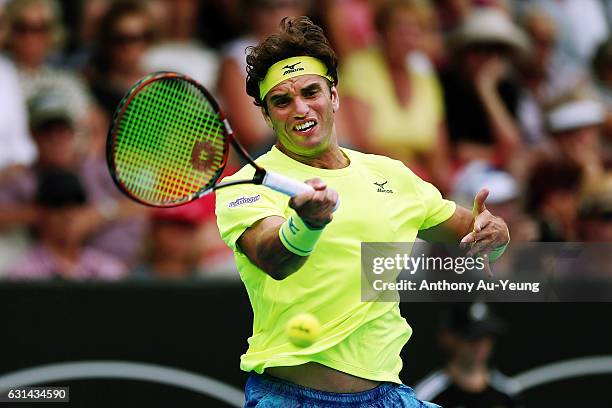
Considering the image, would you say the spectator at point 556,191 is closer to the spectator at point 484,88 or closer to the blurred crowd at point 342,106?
the blurred crowd at point 342,106

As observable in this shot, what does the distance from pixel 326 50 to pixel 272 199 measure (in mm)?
667

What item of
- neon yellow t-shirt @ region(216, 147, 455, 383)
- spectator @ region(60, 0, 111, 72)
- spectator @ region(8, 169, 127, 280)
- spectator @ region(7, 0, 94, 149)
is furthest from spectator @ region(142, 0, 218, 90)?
neon yellow t-shirt @ region(216, 147, 455, 383)

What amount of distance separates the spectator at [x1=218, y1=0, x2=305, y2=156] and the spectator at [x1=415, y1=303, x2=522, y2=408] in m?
1.98

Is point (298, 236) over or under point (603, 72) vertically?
under

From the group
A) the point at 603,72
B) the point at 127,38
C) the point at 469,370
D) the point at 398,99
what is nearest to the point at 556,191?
the point at 398,99

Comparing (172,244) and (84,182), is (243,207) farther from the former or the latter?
(84,182)

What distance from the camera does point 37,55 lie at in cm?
830

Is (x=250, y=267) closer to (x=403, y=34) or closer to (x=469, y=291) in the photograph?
(x=469, y=291)

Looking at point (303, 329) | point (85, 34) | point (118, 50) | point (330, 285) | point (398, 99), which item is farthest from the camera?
point (398, 99)

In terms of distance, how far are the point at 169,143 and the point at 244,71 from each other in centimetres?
356

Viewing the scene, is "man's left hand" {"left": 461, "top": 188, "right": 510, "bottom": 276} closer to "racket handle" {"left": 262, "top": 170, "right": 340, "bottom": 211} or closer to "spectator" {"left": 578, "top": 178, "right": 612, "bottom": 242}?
"racket handle" {"left": 262, "top": 170, "right": 340, "bottom": 211}

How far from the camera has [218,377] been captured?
22.8 feet

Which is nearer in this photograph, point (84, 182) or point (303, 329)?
point (303, 329)

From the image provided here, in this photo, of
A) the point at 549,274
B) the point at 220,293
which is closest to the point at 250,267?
the point at 220,293
